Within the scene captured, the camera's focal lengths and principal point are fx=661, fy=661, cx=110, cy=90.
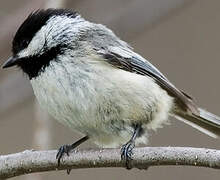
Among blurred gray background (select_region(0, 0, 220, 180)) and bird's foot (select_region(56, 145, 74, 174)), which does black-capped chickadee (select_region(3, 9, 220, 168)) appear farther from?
blurred gray background (select_region(0, 0, 220, 180))

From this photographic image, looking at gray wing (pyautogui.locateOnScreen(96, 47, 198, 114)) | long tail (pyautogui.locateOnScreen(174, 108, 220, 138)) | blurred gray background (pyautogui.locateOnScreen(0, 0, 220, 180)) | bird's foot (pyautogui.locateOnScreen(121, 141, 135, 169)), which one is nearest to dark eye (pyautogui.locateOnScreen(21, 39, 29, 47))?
gray wing (pyautogui.locateOnScreen(96, 47, 198, 114))

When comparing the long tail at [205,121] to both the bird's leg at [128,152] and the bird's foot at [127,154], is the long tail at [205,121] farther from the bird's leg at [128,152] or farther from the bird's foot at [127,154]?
the bird's foot at [127,154]

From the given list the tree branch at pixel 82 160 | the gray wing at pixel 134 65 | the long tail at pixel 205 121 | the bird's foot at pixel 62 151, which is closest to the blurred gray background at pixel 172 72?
the gray wing at pixel 134 65

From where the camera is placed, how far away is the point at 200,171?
4.91 m

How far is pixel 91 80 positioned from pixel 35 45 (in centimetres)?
41

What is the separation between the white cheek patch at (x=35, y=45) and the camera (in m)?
3.61

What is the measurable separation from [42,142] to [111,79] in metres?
0.55

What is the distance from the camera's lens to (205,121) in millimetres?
3910

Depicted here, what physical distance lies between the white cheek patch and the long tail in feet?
3.25

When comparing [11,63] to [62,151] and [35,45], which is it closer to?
[35,45]

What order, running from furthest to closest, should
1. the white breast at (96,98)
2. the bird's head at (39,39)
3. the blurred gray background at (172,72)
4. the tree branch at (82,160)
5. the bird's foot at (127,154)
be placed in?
1. the blurred gray background at (172,72)
2. the bird's head at (39,39)
3. the white breast at (96,98)
4. the bird's foot at (127,154)
5. the tree branch at (82,160)

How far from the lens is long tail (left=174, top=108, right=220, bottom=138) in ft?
12.6

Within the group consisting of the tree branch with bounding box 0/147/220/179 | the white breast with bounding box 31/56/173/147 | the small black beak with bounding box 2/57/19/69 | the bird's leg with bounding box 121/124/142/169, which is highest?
the small black beak with bounding box 2/57/19/69

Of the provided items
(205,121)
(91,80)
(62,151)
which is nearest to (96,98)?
(91,80)
